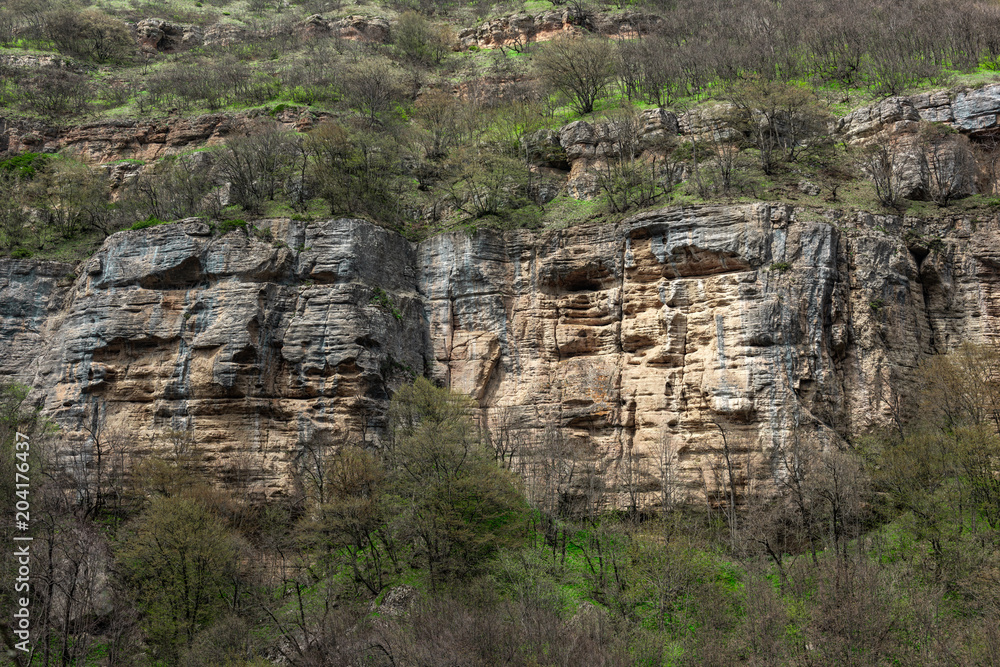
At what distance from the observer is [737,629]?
22031 millimetres

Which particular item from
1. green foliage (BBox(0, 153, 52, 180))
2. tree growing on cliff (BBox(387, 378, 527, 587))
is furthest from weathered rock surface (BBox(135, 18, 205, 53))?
tree growing on cliff (BBox(387, 378, 527, 587))

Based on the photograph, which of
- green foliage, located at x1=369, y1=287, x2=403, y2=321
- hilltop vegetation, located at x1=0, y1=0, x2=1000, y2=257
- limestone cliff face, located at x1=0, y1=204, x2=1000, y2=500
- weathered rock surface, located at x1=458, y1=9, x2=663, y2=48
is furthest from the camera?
weathered rock surface, located at x1=458, y1=9, x2=663, y2=48

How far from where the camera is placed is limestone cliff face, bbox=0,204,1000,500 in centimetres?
2673

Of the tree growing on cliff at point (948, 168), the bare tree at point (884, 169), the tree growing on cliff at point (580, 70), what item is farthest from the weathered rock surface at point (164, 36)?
the tree growing on cliff at point (948, 168)

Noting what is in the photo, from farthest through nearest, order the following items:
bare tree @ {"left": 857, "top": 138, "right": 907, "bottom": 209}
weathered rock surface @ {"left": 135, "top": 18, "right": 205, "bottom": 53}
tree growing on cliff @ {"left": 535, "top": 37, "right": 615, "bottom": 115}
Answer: weathered rock surface @ {"left": 135, "top": 18, "right": 205, "bottom": 53}, tree growing on cliff @ {"left": 535, "top": 37, "right": 615, "bottom": 115}, bare tree @ {"left": 857, "top": 138, "right": 907, "bottom": 209}

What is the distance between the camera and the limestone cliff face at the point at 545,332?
26.7 m

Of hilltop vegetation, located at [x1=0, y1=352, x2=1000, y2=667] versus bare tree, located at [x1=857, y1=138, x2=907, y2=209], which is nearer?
hilltop vegetation, located at [x1=0, y1=352, x2=1000, y2=667]

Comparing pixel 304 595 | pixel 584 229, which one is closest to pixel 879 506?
pixel 584 229

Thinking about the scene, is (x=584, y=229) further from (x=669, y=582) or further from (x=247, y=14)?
(x=247, y=14)

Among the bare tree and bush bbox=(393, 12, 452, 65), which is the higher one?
bush bbox=(393, 12, 452, 65)

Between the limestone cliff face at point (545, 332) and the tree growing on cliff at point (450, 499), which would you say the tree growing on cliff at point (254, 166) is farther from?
the tree growing on cliff at point (450, 499)

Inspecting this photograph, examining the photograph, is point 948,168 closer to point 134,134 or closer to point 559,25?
point 559,25

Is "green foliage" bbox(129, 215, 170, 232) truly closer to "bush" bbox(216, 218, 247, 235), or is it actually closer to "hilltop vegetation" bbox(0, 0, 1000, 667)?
"hilltop vegetation" bbox(0, 0, 1000, 667)

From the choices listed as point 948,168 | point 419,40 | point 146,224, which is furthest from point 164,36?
point 948,168
